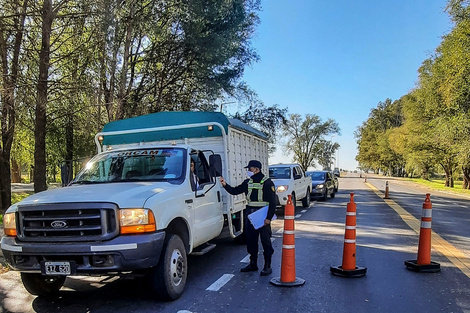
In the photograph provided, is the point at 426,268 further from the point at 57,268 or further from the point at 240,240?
the point at 57,268

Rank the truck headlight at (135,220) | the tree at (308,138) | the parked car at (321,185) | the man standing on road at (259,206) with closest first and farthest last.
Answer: the truck headlight at (135,220), the man standing on road at (259,206), the parked car at (321,185), the tree at (308,138)

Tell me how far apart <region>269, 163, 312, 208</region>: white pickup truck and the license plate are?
922 centimetres

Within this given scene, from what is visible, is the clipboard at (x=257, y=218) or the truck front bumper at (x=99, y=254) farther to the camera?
the clipboard at (x=257, y=218)

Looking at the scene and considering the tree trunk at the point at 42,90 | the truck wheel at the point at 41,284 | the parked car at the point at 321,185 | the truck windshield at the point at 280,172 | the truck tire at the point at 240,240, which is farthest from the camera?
the parked car at the point at 321,185

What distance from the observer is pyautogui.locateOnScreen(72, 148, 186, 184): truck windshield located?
5605mm

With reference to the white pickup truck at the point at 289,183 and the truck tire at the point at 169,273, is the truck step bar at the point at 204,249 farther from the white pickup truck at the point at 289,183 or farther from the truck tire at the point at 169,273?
the white pickup truck at the point at 289,183

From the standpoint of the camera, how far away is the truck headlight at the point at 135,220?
14.3 ft

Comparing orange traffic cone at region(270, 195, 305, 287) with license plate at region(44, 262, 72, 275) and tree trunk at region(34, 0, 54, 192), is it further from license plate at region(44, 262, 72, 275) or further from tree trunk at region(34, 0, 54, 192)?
tree trunk at region(34, 0, 54, 192)

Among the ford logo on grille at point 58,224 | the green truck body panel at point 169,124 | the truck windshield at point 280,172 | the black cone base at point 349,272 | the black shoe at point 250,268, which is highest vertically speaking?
the green truck body panel at point 169,124

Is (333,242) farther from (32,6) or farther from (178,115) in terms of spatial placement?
(32,6)

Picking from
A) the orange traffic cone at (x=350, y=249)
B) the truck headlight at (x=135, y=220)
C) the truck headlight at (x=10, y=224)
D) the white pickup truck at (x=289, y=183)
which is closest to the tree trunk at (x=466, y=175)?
the white pickup truck at (x=289, y=183)

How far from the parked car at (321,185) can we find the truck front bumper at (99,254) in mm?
15434

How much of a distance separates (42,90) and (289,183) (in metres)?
8.35

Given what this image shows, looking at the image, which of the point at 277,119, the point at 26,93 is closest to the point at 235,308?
the point at 26,93
